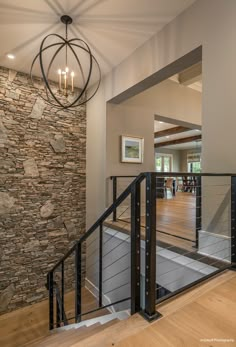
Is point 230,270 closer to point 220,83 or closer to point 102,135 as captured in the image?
point 220,83

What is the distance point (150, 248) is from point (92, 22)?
8.91ft

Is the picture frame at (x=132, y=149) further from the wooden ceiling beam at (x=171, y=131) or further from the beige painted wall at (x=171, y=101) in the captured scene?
the wooden ceiling beam at (x=171, y=131)

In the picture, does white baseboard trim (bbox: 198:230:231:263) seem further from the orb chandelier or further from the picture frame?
the picture frame

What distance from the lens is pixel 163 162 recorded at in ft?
40.5

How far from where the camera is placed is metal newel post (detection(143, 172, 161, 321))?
4.00 ft

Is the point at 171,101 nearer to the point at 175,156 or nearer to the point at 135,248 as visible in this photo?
the point at 135,248

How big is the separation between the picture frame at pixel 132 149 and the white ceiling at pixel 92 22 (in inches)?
56.3

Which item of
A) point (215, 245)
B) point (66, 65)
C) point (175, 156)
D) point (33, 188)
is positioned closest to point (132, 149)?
point (66, 65)

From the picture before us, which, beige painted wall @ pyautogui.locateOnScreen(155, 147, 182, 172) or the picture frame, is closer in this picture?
the picture frame

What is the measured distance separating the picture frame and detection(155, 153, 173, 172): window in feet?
26.8

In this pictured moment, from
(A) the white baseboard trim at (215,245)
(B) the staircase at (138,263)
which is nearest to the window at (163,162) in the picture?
(B) the staircase at (138,263)

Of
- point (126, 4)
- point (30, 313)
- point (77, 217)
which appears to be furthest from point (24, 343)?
point (126, 4)

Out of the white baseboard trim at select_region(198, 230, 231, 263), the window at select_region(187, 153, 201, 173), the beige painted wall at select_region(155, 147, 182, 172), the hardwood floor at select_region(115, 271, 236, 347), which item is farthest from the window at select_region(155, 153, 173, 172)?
the hardwood floor at select_region(115, 271, 236, 347)

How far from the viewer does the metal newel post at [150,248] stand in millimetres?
1220
